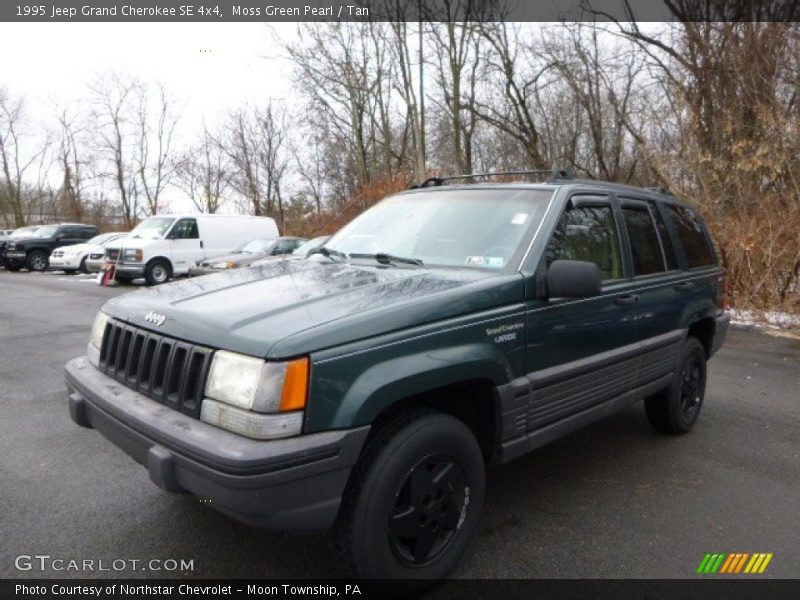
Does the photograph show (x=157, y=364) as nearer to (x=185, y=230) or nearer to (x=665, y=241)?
(x=665, y=241)

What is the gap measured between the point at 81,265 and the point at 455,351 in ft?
68.7

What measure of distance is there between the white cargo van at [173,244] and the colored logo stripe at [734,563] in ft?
48.2

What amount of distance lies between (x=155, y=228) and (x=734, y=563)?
52.3ft

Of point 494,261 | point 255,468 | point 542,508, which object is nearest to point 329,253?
point 494,261

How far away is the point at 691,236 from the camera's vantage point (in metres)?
4.63

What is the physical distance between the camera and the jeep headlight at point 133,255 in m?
14.8

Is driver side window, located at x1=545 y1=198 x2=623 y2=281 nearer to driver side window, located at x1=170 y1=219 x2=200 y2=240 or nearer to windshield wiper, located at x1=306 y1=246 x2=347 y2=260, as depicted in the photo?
windshield wiper, located at x1=306 y1=246 x2=347 y2=260

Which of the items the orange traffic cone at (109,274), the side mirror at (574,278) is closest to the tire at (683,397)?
the side mirror at (574,278)

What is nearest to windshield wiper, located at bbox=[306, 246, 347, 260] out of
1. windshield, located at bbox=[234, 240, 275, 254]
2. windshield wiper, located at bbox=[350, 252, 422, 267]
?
windshield wiper, located at bbox=[350, 252, 422, 267]

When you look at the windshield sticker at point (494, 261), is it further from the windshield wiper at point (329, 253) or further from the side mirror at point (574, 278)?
the windshield wiper at point (329, 253)

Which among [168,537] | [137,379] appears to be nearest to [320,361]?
[137,379]

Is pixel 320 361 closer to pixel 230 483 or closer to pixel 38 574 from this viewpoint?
pixel 230 483

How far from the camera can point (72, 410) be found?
2.89 meters

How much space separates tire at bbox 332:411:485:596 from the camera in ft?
7.36
